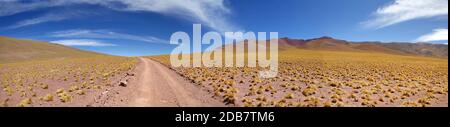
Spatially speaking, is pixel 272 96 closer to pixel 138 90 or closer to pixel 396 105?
pixel 396 105

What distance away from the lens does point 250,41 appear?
571 ft

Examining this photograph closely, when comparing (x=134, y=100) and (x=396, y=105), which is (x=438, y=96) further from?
(x=134, y=100)

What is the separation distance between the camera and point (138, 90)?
59.1 feet

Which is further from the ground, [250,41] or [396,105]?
[250,41]
